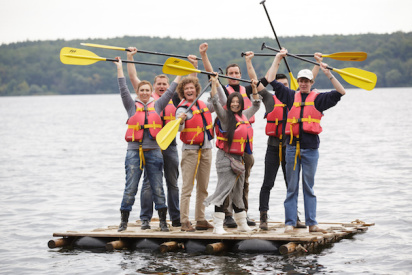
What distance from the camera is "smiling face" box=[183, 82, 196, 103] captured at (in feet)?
28.7

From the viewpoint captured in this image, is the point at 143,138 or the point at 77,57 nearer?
the point at 143,138

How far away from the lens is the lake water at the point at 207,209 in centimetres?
862

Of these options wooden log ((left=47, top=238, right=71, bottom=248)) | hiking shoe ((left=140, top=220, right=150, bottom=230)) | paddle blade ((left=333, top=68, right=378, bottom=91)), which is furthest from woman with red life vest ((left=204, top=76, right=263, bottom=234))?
wooden log ((left=47, top=238, right=71, bottom=248))

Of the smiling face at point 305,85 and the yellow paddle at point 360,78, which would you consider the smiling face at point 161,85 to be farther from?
the smiling face at point 305,85

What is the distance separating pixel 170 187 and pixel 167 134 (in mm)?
990

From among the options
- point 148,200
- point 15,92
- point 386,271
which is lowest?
point 386,271

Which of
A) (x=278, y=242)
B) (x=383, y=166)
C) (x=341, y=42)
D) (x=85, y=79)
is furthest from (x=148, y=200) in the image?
(x=85, y=79)

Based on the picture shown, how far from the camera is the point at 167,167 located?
9.18 meters

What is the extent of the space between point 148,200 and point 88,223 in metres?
3.75

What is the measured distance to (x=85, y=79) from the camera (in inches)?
4321

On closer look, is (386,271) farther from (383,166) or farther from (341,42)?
(341,42)

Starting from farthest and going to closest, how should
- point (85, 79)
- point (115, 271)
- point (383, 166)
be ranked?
point (85, 79), point (383, 166), point (115, 271)

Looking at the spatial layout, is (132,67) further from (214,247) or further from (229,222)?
(214,247)

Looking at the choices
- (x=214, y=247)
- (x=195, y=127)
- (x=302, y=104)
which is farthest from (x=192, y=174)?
(x=302, y=104)
